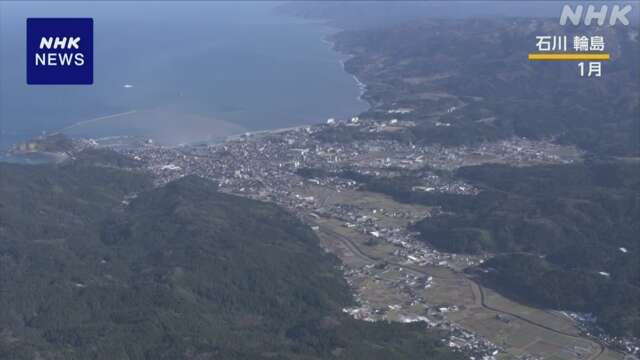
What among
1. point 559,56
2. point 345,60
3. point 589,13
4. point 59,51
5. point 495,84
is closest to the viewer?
point 59,51

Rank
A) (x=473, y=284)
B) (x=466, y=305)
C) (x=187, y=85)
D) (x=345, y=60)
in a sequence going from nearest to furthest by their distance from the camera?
(x=466, y=305), (x=473, y=284), (x=187, y=85), (x=345, y=60)

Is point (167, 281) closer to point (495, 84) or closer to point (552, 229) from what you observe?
point (552, 229)

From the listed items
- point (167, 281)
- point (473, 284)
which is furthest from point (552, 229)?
point (167, 281)

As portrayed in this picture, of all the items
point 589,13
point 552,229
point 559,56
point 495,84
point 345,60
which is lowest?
point 552,229

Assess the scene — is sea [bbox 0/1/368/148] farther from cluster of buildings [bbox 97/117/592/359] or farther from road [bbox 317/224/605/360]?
road [bbox 317/224/605/360]

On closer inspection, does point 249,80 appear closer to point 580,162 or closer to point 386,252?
point 580,162

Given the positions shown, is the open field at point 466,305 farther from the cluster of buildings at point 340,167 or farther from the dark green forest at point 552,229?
the dark green forest at point 552,229

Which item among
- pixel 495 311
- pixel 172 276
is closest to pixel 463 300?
pixel 495 311

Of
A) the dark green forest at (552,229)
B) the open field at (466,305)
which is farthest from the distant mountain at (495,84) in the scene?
the open field at (466,305)
